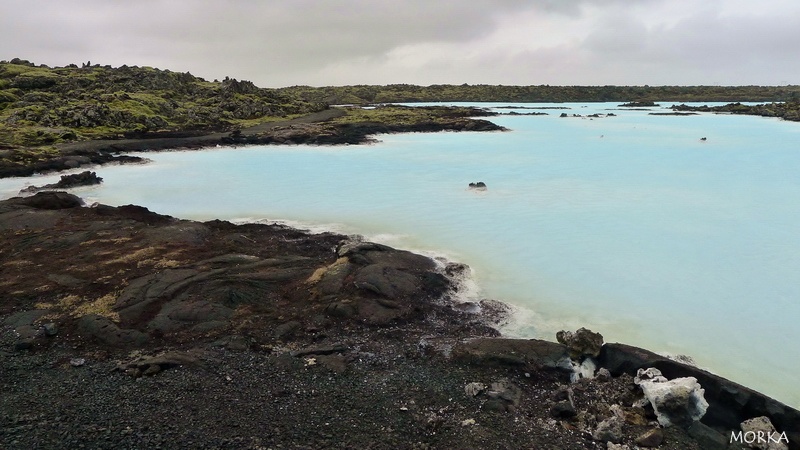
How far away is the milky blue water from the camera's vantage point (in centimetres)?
1304

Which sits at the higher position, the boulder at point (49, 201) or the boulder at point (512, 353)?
the boulder at point (49, 201)

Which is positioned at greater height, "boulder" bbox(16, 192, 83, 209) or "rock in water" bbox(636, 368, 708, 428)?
"boulder" bbox(16, 192, 83, 209)

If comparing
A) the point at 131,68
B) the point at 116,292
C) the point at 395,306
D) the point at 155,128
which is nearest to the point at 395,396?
the point at 395,306

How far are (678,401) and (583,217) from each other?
16.6 meters

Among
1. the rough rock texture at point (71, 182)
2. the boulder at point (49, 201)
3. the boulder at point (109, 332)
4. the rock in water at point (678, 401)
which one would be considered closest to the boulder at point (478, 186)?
the boulder at point (49, 201)

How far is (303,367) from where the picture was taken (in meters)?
10.2

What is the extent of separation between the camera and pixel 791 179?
3353 cm

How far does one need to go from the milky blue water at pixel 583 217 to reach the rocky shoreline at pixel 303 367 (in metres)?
1.97

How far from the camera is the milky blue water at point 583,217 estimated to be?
13.0 metres

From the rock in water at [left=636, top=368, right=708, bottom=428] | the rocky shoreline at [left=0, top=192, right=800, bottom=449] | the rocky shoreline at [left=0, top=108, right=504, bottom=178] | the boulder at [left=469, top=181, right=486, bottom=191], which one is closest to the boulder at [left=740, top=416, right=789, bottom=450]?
the rocky shoreline at [left=0, top=192, right=800, bottom=449]

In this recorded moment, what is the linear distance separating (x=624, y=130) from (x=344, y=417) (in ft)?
244

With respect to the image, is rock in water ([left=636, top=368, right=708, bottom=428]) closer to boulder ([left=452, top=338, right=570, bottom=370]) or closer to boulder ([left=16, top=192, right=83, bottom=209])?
boulder ([left=452, top=338, right=570, bottom=370])

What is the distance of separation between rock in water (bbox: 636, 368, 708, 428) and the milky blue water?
257 cm

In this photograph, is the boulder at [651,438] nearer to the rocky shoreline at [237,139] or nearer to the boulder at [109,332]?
the boulder at [109,332]
